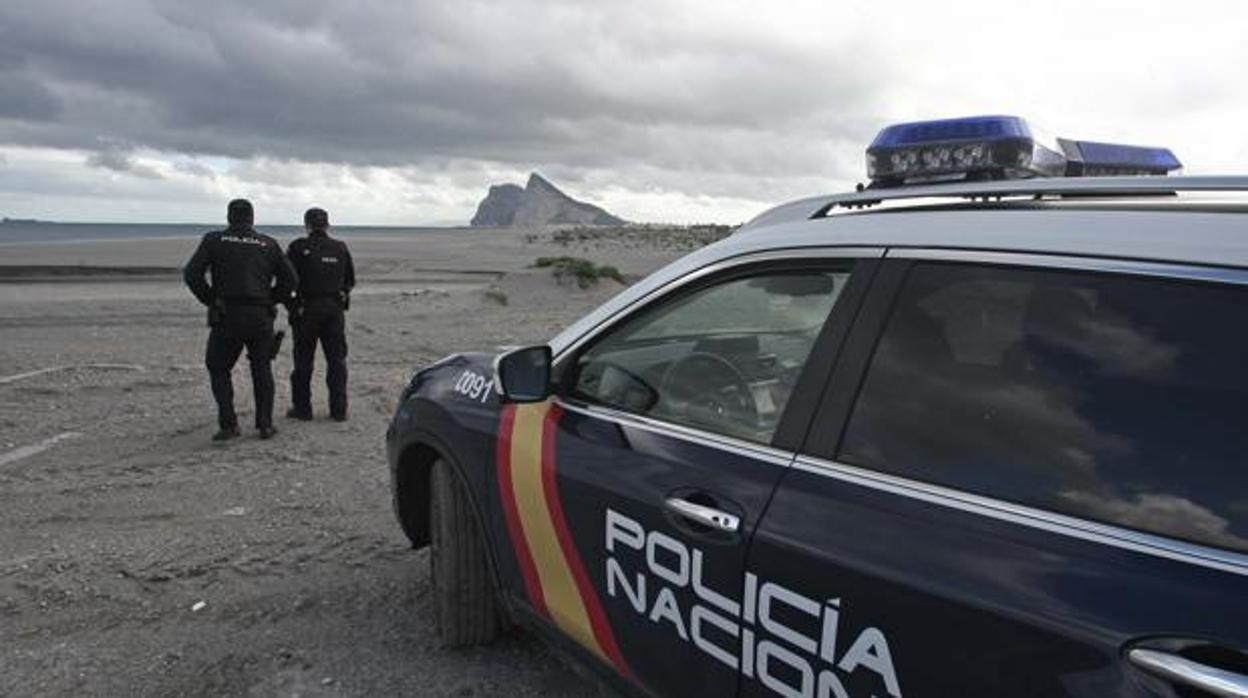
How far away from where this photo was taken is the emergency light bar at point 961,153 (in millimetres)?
3250

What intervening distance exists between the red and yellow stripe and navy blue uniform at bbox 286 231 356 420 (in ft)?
16.9

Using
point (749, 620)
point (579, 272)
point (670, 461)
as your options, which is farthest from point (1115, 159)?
point (579, 272)

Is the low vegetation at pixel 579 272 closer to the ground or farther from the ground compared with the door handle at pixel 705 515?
closer to the ground

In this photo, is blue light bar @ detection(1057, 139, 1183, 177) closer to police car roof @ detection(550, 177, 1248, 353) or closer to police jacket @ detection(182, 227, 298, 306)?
police car roof @ detection(550, 177, 1248, 353)

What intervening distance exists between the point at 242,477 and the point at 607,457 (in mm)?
4307

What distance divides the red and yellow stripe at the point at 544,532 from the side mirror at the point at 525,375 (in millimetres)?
66

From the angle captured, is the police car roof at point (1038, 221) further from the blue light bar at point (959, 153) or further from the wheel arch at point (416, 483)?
the wheel arch at point (416, 483)

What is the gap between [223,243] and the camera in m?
7.24

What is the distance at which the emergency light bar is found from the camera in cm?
325

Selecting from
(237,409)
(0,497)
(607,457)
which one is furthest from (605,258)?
(607,457)

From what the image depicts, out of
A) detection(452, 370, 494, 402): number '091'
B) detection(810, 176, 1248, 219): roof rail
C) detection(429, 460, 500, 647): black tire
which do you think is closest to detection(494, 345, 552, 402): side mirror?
detection(452, 370, 494, 402): number '091'

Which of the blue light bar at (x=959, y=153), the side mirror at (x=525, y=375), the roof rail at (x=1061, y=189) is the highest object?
the blue light bar at (x=959, y=153)

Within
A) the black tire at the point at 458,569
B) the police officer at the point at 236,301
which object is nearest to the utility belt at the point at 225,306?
the police officer at the point at 236,301

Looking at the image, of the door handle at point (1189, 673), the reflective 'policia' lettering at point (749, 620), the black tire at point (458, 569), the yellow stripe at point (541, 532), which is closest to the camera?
the door handle at point (1189, 673)
